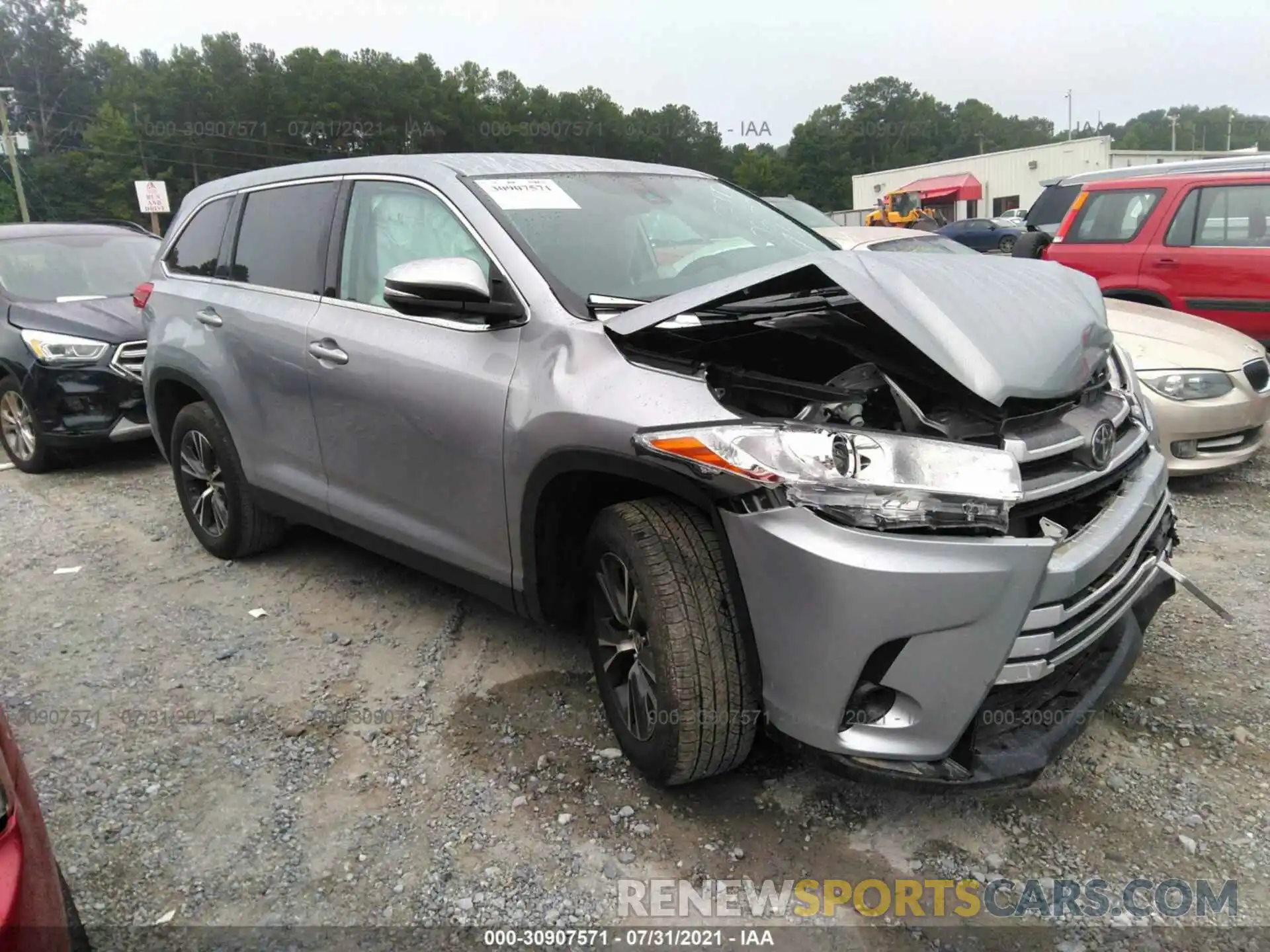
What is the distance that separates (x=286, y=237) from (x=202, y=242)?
0.86 meters

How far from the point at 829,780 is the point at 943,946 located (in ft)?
2.03

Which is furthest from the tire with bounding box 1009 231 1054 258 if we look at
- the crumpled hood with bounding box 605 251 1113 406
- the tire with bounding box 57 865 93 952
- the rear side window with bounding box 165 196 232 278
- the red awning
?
the red awning

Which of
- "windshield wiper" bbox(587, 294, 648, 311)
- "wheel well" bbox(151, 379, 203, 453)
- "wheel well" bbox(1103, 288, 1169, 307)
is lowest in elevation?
"wheel well" bbox(1103, 288, 1169, 307)

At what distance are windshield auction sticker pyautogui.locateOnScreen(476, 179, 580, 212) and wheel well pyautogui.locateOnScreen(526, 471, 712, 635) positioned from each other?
0.99 meters

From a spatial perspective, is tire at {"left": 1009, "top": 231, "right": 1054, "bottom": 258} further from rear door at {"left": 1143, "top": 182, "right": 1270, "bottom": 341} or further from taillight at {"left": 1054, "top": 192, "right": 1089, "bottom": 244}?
rear door at {"left": 1143, "top": 182, "right": 1270, "bottom": 341}

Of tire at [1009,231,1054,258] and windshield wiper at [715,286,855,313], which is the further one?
tire at [1009,231,1054,258]

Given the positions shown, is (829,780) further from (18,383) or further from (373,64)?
(373,64)

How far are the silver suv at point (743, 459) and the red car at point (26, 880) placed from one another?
1.30 metres

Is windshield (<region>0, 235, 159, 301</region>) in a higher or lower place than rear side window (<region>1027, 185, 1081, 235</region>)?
higher

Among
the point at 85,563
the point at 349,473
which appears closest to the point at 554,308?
the point at 349,473

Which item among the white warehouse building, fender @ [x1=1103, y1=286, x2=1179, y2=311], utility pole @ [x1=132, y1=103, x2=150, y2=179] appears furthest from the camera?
Answer: utility pole @ [x1=132, y1=103, x2=150, y2=179]

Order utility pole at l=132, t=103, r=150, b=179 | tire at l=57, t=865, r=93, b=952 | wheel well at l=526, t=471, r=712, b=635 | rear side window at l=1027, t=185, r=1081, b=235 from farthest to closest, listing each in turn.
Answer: utility pole at l=132, t=103, r=150, b=179 < rear side window at l=1027, t=185, r=1081, b=235 < wheel well at l=526, t=471, r=712, b=635 < tire at l=57, t=865, r=93, b=952

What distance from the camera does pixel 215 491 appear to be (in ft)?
14.3

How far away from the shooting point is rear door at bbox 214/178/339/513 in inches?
140
